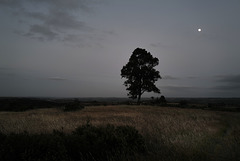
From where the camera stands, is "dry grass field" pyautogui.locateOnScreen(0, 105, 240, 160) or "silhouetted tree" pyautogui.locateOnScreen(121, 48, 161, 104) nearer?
"dry grass field" pyautogui.locateOnScreen(0, 105, 240, 160)

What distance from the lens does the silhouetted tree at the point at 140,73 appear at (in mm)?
35031

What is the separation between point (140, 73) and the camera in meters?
35.4

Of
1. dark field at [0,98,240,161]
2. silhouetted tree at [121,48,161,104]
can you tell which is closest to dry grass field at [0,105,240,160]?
dark field at [0,98,240,161]

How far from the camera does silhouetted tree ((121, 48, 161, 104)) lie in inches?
1379

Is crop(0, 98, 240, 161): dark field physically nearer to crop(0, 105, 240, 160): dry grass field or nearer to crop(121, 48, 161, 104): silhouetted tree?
crop(0, 105, 240, 160): dry grass field

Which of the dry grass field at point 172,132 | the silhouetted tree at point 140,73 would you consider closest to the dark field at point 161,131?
the dry grass field at point 172,132

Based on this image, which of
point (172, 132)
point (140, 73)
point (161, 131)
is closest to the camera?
point (172, 132)

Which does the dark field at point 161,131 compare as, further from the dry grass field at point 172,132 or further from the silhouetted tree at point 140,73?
the silhouetted tree at point 140,73

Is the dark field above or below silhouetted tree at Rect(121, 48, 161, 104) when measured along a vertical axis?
below

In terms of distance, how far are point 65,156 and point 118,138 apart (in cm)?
172

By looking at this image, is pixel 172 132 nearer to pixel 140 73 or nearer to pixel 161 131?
pixel 161 131

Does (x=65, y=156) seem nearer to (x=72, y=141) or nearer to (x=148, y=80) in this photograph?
(x=72, y=141)

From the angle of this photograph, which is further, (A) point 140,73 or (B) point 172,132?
(A) point 140,73

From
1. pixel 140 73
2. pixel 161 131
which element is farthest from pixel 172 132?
pixel 140 73
